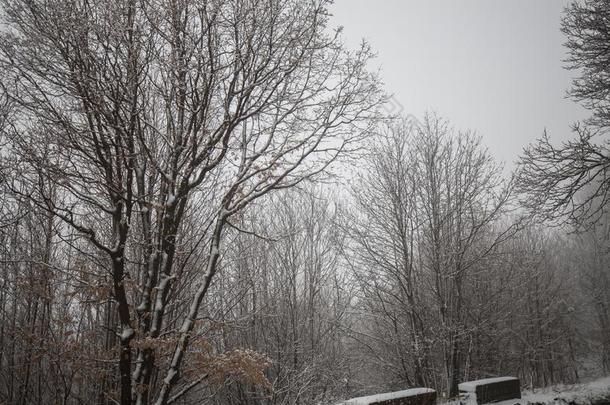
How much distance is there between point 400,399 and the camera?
7.01 metres

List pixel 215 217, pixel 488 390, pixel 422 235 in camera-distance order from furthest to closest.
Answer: pixel 422 235 → pixel 488 390 → pixel 215 217

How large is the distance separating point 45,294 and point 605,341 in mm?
31407

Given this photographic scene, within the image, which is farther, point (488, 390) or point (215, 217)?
point (488, 390)

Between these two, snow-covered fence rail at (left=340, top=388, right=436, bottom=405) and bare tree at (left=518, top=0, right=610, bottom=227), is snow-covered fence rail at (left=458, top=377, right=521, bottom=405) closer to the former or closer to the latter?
snow-covered fence rail at (left=340, top=388, right=436, bottom=405)

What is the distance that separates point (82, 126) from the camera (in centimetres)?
486

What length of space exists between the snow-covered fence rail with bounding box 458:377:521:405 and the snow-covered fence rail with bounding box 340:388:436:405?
149 cm

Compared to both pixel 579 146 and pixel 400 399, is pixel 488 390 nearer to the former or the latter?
pixel 400 399

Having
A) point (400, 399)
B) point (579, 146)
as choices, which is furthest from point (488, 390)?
point (579, 146)

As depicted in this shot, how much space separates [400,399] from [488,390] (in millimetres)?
3754

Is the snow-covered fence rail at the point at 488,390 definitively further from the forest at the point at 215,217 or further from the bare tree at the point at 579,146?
the bare tree at the point at 579,146

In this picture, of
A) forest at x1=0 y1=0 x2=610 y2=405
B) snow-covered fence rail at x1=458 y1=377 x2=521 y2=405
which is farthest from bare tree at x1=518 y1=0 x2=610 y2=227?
snow-covered fence rail at x1=458 y1=377 x2=521 y2=405

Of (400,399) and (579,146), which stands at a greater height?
(579,146)

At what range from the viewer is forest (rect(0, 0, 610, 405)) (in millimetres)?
4570

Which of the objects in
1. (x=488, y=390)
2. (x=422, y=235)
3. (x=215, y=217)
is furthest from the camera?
(x=422, y=235)
